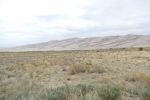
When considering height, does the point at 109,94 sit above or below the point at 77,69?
above

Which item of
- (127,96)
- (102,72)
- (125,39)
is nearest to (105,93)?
(127,96)

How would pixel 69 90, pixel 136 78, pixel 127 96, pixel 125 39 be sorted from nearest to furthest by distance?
pixel 69 90
pixel 127 96
pixel 136 78
pixel 125 39

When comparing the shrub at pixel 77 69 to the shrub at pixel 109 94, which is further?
the shrub at pixel 77 69

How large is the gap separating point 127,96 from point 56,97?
339cm

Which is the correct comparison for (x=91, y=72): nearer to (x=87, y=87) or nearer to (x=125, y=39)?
(x=87, y=87)

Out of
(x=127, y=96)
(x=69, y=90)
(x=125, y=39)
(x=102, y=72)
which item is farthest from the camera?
(x=125, y=39)

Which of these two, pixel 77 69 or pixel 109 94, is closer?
pixel 109 94

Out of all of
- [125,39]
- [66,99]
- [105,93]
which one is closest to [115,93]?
[105,93]

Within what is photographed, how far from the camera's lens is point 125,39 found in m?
187

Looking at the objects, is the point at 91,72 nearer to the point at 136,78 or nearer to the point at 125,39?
the point at 136,78

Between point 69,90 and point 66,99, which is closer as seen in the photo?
point 66,99

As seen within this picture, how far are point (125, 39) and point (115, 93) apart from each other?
180 m

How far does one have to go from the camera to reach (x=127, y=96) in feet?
38.4

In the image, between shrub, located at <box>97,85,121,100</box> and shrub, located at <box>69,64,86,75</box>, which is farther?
shrub, located at <box>69,64,86,75</box>
